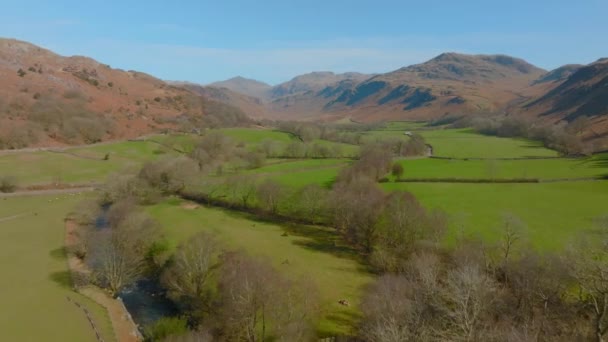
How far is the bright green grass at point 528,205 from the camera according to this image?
45.5 m

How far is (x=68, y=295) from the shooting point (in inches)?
1475

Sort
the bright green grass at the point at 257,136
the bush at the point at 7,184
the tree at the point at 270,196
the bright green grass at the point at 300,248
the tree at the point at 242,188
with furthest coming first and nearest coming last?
the bright green grass at the point at 257,136
the bush at the point at 7,184
the tree at the point at 242,188
the tree at the point at 270,196
the bright green grass at the point at 300,248

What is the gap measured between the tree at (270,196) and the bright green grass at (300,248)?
15.1 feet

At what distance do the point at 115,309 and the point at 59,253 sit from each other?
757 inches

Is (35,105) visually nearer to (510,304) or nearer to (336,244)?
(336,244)

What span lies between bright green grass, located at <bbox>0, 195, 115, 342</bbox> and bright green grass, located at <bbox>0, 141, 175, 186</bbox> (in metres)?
29.2

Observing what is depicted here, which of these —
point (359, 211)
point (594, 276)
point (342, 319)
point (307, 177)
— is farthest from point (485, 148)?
point (342, 319)

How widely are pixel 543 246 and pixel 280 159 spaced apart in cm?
8208

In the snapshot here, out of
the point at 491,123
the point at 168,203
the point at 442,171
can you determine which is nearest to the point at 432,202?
the point at 442,171

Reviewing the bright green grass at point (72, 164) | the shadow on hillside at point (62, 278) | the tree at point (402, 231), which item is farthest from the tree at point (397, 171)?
the shadow on hillside at point (62, 278)

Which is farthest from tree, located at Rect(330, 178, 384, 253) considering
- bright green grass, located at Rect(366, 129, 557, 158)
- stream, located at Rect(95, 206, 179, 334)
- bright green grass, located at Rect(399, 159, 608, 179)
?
bright green grass, located at Rect(366, 129, 557, 158)

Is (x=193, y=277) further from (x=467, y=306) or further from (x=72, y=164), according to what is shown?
(x=72, y=164)

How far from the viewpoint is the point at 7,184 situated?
79.4m

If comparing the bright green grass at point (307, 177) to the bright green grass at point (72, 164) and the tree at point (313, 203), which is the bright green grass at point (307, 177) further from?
the bright green grass at point (72, 164)
